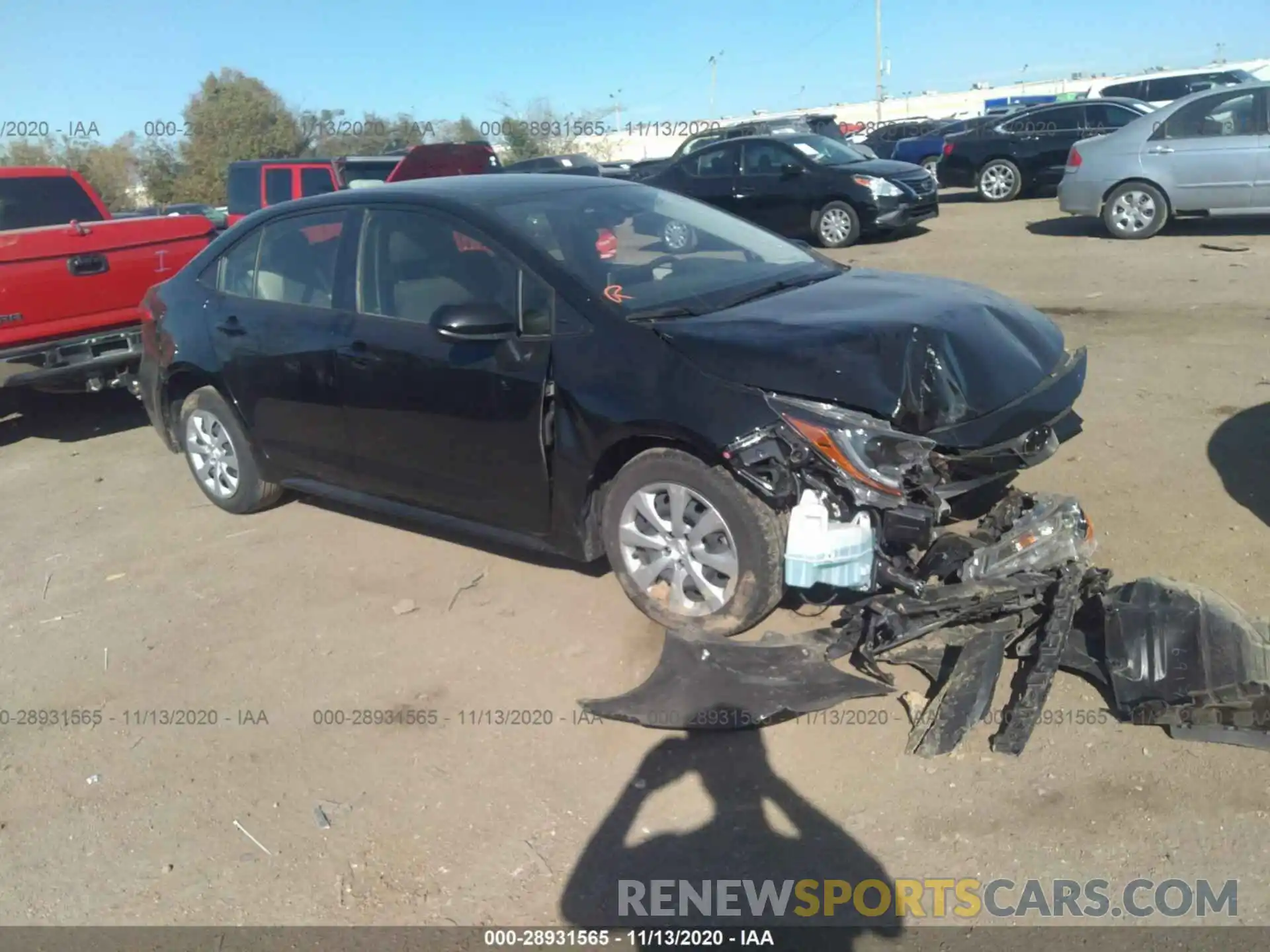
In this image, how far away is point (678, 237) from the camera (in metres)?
5.00

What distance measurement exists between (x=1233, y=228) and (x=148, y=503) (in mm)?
11869

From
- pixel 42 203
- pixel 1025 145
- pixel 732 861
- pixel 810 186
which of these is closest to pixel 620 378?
pixel 732 861

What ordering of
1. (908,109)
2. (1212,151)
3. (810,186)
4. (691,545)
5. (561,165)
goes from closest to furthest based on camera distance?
(691,545) → (1212,151) → (810,186) → (561,165) → (908,109)

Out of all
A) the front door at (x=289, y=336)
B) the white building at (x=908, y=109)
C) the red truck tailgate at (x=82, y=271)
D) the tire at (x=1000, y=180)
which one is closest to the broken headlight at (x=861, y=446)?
the front door at (x=289, y=336)

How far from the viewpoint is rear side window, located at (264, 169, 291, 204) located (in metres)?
14.5

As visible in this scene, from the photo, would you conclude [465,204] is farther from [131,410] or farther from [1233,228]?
[1233,228]

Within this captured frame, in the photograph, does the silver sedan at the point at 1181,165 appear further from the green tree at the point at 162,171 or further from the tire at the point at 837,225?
the green tree at the point at 162,171

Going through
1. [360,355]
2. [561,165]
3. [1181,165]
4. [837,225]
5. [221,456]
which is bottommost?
[221,456]

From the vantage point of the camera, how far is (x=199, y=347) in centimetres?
579

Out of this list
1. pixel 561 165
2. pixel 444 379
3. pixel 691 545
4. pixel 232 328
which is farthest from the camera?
pixel 561 165

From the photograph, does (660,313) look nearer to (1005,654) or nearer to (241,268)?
(1005,654)

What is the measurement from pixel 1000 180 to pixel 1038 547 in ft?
48.2

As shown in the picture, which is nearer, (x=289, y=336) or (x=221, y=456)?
(x=289, y=336)

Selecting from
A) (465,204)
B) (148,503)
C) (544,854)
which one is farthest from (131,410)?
(544,854)
